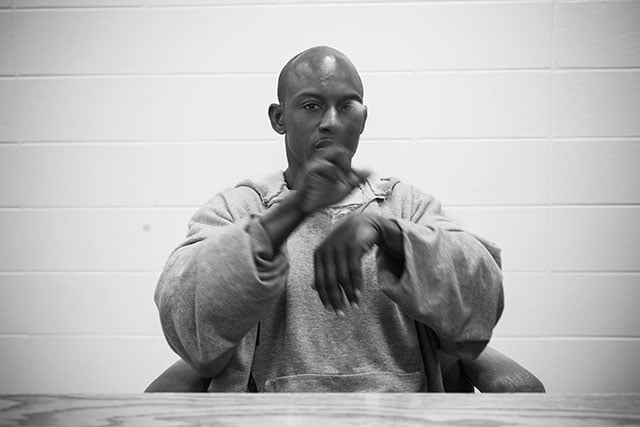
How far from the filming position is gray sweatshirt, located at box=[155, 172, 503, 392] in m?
1.13

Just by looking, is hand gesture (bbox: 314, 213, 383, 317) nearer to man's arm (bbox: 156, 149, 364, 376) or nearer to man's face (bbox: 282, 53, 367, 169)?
man's arm (bbox: 156, 149, 364, 376)

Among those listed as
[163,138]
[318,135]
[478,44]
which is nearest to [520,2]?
[478,44]

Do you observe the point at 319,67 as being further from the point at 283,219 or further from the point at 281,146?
the point at 281,146

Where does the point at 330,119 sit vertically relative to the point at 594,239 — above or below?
above

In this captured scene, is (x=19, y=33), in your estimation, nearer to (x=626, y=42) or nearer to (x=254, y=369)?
(x=254, y=369)

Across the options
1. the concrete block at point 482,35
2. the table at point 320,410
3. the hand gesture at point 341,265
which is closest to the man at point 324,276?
the hand gesture at point 341,265

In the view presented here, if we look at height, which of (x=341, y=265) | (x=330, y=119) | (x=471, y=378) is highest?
(x=330, y=119)

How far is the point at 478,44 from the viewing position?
7.14 ft

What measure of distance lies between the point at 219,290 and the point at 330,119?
50 centimetres

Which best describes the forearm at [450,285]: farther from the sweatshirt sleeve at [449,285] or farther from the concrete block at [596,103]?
the concrete block at [596,103]

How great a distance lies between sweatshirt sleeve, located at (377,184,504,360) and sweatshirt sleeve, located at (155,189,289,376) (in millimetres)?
242

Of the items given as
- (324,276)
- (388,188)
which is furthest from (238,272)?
(388,188)

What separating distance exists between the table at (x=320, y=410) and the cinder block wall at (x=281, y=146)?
4.82 ft

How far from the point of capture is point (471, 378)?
134 cm
